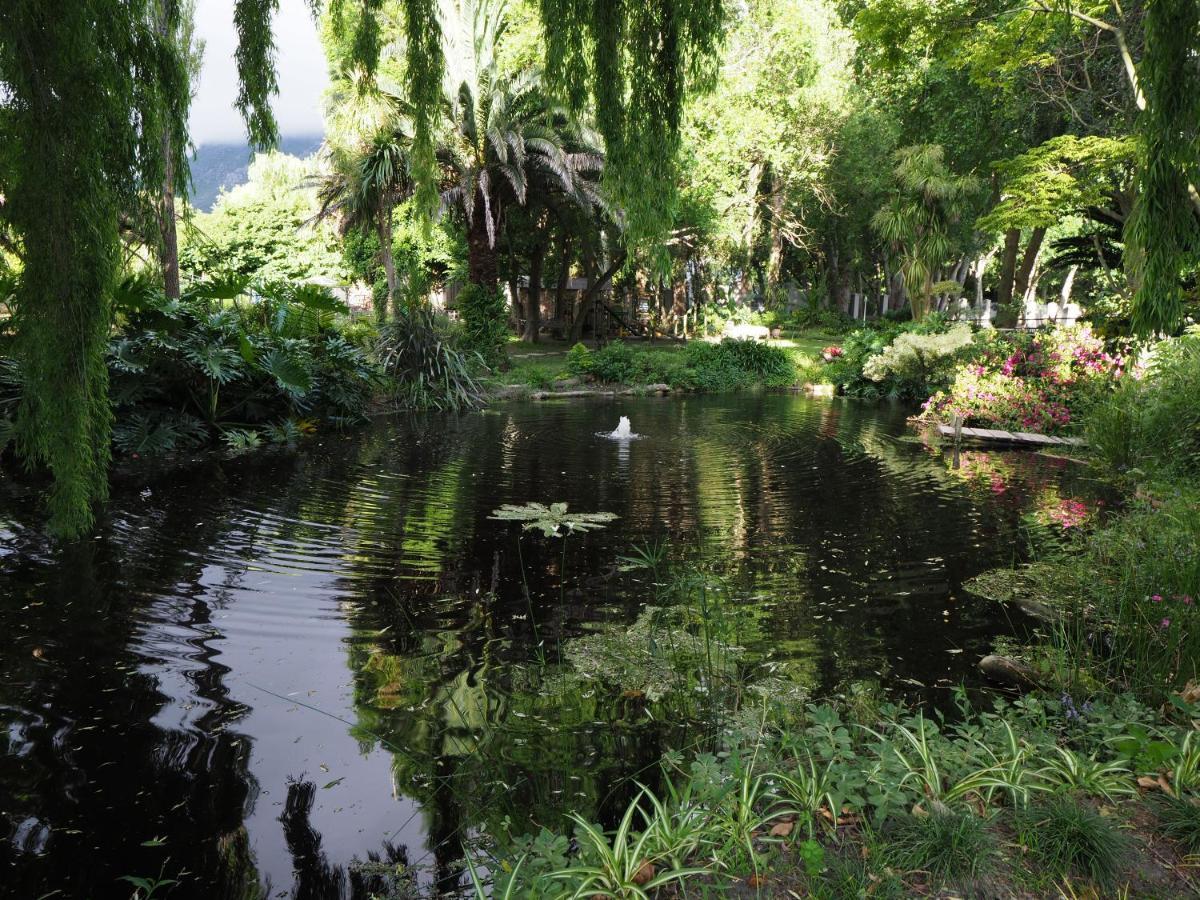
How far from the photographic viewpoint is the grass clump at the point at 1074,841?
2.30m

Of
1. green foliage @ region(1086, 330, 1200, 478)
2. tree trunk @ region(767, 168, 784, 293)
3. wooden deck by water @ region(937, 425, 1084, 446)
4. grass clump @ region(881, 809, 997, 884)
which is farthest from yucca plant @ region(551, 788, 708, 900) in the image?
tree trunk @ region(767, 168, 784, 293)

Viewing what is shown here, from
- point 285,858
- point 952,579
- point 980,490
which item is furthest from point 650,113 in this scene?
point 980,490

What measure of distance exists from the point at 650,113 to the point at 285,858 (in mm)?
3406

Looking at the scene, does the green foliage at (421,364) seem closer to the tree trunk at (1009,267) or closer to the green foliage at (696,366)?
the green foliage at (696,366)

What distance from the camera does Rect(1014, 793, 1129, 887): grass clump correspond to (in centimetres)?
230

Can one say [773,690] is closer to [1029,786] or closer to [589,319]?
[1029,786]

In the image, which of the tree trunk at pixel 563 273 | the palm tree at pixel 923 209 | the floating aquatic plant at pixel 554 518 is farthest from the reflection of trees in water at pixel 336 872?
the tree trunk at pixel 563 273

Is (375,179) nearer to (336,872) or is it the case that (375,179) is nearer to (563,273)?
(563,273)

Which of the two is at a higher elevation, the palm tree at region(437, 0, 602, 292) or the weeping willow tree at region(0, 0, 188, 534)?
the palm tree at region(437, 0, 602, 292)

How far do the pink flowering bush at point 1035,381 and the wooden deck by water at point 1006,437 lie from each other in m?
0.34

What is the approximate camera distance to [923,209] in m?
25.6

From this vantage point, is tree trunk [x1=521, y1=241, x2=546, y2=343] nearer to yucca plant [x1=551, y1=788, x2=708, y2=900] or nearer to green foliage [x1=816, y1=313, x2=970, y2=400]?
green foliage [x1=816, y1=313, x2=970, y2=400]

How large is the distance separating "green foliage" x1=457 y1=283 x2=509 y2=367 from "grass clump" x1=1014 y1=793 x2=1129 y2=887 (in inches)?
816

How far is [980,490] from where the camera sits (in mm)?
9383
